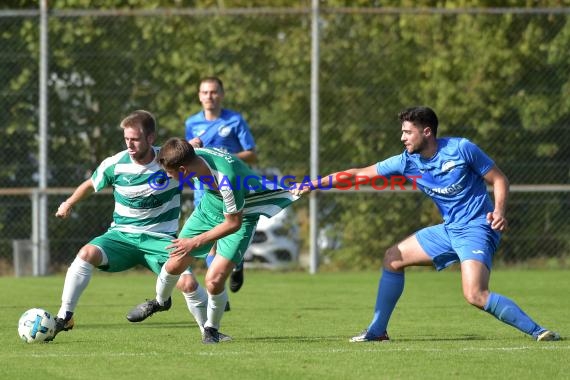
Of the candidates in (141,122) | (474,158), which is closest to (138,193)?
(141,122)

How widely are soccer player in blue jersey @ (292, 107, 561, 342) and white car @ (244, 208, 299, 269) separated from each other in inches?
284

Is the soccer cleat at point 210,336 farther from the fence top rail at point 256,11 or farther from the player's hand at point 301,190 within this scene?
the fence top rail at point 256,11

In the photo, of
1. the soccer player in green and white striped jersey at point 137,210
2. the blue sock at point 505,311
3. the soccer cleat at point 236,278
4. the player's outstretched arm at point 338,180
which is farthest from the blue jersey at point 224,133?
the blue sock at point 505,311

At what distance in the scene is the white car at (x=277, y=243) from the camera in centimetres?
1546

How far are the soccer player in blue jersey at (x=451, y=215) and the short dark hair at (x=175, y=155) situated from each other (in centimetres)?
101

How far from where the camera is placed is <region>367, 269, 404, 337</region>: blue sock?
809 cm

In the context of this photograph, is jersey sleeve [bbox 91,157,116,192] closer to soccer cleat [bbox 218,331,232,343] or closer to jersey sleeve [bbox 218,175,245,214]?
jersey sleeve [bbox 218,175,245,214]

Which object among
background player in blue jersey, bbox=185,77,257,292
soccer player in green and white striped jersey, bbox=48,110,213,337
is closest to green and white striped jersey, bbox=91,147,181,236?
soccer player in green and white striped jersey, bbox=48,110,213,337

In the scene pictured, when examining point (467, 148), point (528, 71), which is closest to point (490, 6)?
point (528, 71)

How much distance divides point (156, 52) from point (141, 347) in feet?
26.1

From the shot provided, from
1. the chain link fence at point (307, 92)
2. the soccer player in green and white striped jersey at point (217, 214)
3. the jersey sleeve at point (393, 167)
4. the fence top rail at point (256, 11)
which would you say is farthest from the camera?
the chain link fence at point (307, 92)

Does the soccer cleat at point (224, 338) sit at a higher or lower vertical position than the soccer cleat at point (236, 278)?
higher

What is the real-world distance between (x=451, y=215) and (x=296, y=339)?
1.36 meters

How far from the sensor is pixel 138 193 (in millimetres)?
8445
